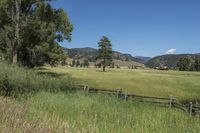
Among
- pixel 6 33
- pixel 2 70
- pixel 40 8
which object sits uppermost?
pixel 40 8

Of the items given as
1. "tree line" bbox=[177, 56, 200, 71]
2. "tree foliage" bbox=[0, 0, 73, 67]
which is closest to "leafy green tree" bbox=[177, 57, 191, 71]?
"tree line" bbox=[177, 56, 200, 71]

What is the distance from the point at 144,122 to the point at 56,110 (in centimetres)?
340

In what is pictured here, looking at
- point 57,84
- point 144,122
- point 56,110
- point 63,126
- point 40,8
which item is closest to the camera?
point 63,126

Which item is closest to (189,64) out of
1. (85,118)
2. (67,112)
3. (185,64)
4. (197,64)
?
(185,64)

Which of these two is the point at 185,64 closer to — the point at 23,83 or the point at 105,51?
the point at 105,51

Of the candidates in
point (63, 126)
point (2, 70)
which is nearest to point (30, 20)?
point (2, 70)

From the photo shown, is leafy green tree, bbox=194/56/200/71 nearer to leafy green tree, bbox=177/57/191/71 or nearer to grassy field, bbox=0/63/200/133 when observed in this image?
leafy green tree, bbox=177/57/191/71

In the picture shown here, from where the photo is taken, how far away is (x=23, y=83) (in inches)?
773

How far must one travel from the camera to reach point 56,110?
13.9 metres

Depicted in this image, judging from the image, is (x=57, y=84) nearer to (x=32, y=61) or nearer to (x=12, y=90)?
(x=12, y=90)

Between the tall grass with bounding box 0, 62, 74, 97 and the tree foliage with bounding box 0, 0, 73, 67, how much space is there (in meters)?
13.2

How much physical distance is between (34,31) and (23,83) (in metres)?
18.3

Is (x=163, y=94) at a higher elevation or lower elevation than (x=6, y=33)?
lower

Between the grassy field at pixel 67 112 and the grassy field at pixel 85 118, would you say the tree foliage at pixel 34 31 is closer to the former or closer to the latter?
the grassy field at pixel 67 112
